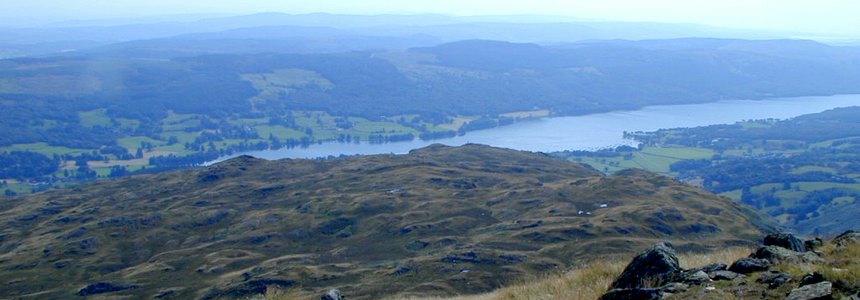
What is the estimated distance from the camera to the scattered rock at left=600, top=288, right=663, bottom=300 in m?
13.0

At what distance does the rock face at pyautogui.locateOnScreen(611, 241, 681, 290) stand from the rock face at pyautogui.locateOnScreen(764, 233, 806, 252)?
126 inches

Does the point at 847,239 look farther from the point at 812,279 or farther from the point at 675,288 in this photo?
the point at 675,288

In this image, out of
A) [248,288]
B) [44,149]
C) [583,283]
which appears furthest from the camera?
[44,149]

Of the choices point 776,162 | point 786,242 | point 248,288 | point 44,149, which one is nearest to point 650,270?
point 786,242

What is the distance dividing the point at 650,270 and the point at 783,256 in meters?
2.50

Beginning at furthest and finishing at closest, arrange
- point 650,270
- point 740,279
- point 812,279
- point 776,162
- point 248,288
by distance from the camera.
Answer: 1. point 776,162
2. point 248,288
3. point 650,270
4. point 740,279
5. point 812,279

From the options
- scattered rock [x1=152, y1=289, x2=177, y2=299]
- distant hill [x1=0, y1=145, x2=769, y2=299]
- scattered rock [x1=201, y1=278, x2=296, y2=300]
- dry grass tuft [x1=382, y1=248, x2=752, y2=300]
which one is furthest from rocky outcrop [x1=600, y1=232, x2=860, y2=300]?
scattered rock [x1=152, y1=289, x2=177, y2=299]

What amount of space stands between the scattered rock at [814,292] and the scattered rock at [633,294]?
2105mm

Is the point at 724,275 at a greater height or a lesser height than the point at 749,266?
lesser

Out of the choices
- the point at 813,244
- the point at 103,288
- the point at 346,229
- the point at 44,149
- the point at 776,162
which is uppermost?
the point at 813,244

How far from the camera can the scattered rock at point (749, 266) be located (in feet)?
46.0

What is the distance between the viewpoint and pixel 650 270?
1455 centimetres

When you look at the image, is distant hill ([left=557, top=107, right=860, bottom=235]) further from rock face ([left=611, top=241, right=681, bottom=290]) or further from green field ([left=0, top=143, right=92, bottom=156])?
green field ([left=0, top=143, right=92, bottom=156])

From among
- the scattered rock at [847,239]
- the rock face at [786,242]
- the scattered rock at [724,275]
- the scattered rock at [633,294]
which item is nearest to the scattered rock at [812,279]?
the scattered rock at [724,275]
